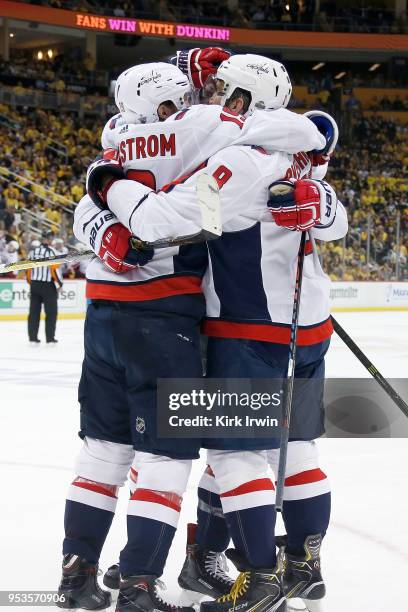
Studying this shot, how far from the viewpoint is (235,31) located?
24.5 m

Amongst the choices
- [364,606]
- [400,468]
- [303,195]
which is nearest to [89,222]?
[303,195]

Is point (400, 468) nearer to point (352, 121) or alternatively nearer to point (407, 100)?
point (352, 121)

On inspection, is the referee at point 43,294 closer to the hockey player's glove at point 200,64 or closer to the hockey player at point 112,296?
the hockey player's glove at point 200,64

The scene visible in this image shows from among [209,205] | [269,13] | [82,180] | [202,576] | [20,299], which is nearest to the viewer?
[209,205]

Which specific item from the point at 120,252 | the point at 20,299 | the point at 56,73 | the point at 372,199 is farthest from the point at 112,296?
the point at 56,73

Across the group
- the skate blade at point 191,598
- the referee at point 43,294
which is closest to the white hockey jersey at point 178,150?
the skate blade at point 191,598

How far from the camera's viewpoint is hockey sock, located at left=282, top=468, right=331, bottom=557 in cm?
237

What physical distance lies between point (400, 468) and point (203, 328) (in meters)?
2.05

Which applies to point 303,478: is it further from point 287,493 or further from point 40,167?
point 40,167

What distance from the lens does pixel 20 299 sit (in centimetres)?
1262

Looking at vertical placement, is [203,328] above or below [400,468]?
above

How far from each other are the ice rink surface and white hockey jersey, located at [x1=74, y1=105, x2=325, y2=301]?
82 cm

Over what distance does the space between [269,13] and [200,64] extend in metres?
24.4

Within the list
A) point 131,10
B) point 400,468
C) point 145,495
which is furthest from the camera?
point 131,10
